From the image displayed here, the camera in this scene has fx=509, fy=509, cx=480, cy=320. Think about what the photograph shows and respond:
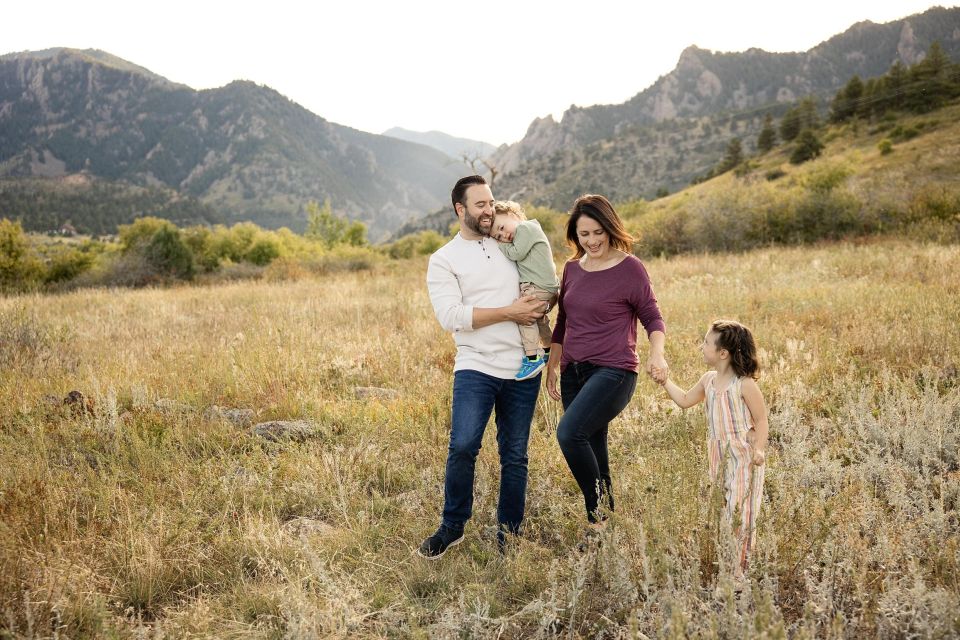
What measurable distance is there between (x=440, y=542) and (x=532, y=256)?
6.06 ft

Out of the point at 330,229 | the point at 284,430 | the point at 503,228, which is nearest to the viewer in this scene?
the point at 503,228

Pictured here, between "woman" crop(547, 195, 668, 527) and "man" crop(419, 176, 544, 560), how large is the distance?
12.1 inches

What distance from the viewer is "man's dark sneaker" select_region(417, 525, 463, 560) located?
308 centimetres

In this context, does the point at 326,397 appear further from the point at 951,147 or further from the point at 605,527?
the point at 951,147

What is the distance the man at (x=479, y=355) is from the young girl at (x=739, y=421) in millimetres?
1009

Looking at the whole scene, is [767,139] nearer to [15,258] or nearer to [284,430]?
[284,430]

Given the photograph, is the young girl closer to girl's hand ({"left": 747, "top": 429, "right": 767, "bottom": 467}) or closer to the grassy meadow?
girl's hand ({"left": 747, "top": 429, "right": 767, "bottom": 467})

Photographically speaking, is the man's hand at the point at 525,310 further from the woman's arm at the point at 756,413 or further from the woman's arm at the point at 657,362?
the woman's arm at the point at 756,413

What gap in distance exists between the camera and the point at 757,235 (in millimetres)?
19766

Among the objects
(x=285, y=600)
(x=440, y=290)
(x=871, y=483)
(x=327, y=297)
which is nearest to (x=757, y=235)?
(x=327, y=297)

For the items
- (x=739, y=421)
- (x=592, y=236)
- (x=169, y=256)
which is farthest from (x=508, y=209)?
(x=169, y=256)

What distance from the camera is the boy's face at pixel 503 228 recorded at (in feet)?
10.4

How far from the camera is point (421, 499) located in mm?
3848

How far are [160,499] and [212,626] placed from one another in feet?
5.05
